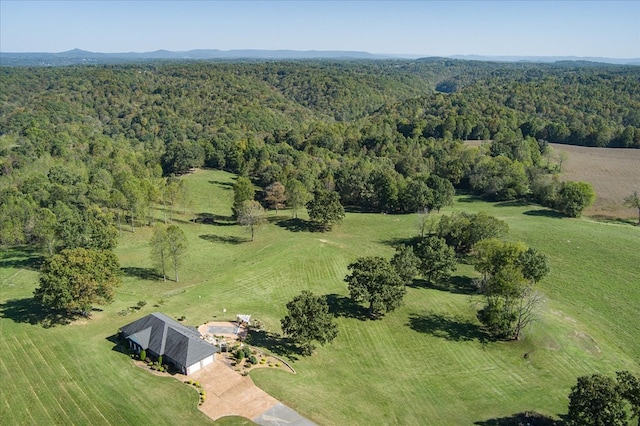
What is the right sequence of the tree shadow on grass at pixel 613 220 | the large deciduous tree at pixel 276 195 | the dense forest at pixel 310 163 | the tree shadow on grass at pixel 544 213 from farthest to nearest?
1. the large deciduous tree at pixel 276 195
2. the tree shadow on grass at pixel 544 213
3. the tree shadow on grass at pixel 613 220
4. the dense forest at pixel 310 163

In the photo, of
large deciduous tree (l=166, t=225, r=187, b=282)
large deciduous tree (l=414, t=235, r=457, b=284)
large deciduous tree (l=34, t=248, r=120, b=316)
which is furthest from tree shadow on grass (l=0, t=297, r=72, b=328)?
large deciduous tree (l=414, t=235, r=457, b=284)

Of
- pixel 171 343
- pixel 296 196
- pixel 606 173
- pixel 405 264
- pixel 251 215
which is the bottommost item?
pixel 171 343

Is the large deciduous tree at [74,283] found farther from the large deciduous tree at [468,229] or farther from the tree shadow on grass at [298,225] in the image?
the large deciduous tree at [468,229]

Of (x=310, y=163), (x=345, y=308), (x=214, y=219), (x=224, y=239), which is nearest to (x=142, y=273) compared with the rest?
(x=224, y=239)

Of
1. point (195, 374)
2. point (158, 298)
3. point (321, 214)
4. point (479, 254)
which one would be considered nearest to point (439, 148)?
point (321, 214)

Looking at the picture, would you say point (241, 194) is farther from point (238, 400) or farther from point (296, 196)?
point (238, 400)

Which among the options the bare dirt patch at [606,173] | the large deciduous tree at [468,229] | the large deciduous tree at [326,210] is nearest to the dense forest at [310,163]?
the bare dirt patch at [606,173]
